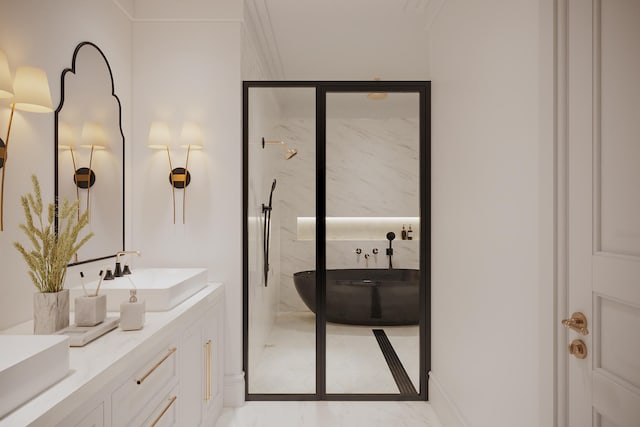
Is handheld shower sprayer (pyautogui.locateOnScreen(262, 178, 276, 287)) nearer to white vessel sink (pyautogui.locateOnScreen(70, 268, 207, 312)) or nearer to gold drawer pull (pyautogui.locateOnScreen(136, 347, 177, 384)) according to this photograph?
white vessel sink (pyautogui.locateOnScreen(70, 268, 207, 312))

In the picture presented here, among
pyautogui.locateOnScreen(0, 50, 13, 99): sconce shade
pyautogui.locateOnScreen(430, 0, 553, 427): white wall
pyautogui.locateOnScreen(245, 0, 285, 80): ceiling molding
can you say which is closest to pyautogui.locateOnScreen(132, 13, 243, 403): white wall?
pyautogui.locateOnScreen(245, 0, 285, 80): ceiling molding

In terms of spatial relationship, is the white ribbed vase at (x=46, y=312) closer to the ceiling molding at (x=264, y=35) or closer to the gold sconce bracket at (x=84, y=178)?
the gold sconce bracket at (x=84, y=178)

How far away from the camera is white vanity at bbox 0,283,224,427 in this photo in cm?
108

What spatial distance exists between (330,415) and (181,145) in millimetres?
2071

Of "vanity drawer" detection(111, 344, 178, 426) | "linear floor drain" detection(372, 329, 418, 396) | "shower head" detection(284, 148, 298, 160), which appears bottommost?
"linear floor drain" detection(372, 329, 418, 396)

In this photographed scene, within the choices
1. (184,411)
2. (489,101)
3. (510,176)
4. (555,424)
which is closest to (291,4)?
(489,101)

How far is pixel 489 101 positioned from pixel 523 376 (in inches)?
45.5

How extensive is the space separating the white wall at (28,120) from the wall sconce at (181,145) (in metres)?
0.66

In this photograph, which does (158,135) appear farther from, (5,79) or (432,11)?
(432,11)

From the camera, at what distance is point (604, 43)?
115cm

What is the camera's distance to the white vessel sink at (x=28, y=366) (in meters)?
0.95

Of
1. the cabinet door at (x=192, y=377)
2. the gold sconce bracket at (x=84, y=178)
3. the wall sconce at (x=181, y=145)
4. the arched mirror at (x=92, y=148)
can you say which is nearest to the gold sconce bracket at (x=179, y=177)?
the wall sconce at (x=181, y=145)

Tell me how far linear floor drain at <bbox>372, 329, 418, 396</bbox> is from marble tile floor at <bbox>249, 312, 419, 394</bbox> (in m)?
0.03

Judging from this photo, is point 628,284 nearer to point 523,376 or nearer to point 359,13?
point 523,376
